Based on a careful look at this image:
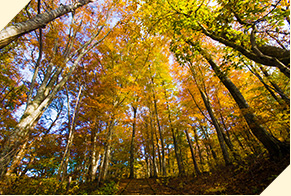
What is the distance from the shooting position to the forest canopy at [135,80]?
2.82m

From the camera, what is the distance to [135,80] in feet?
24.5

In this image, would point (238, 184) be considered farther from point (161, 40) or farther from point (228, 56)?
point (161, 40)

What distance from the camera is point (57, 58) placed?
579 cm

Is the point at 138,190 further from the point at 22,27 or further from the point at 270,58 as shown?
the point at 22,27

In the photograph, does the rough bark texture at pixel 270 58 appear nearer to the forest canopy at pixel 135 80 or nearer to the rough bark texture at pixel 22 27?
the forest canopy at pixel 135 80

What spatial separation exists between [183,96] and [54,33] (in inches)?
411

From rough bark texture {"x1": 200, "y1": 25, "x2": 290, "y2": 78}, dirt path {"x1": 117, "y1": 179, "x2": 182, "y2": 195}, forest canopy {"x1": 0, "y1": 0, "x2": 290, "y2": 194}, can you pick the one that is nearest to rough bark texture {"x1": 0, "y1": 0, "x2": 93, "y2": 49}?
forest canopy {"x1": 0, "y1": 0, "x2": 290, "y2": 194}

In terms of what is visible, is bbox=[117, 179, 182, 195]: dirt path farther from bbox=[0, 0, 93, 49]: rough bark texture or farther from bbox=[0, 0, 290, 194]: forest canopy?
bbox=[0, 0, 93, 49]: rough bark texture

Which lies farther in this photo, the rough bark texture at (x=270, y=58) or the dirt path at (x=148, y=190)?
the dirt path at (x=148, y=190)

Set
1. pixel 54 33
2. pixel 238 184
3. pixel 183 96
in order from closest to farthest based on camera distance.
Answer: pixel 238 184
pixel 54 33
pixel 183 96

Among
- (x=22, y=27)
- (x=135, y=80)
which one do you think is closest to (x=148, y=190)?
(x=135, y=80)

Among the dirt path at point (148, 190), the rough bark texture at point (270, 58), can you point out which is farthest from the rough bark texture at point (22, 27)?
the dirt path at point (148, 190)

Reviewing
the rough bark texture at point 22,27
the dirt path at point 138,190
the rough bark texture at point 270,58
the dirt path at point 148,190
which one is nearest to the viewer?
the rough bark texture at point 22,27

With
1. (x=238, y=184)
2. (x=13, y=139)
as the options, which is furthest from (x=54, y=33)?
(x=238, y=184)
